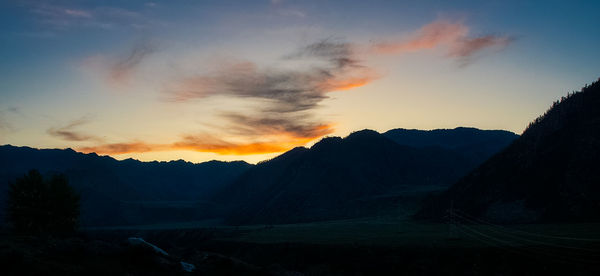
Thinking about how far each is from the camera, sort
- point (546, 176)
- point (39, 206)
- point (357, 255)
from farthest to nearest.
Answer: point (546, 176)
point (357, 255)
point (39, 206)

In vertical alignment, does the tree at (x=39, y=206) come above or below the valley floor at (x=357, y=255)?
above

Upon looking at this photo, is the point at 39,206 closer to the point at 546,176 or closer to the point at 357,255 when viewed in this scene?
the point at 357,255

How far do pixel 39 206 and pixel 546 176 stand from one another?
120615mm

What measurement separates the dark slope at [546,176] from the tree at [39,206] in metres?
100

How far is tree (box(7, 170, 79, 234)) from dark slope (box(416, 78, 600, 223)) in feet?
328

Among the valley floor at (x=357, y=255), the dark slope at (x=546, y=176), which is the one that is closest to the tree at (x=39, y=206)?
the valley floor at (x=357, y=255)

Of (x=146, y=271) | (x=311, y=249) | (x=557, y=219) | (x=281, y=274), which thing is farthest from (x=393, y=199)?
(x=146, y=271)

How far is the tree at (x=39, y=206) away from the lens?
62562 mm

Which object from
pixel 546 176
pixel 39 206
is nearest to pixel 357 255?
pixel 39 206

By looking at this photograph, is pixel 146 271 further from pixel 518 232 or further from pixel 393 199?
pixel 393 199

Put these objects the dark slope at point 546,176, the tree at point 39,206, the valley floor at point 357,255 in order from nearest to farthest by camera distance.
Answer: the valley floor at point 357,255, the tree at point 39,206, the dark slope at point 546,176

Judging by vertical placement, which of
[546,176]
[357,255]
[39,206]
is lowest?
[357,255]

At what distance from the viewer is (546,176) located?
113 m

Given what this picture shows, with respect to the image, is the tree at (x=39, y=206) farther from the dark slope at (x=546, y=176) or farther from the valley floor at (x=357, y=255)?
the dark slope at (x=546, y=176)
